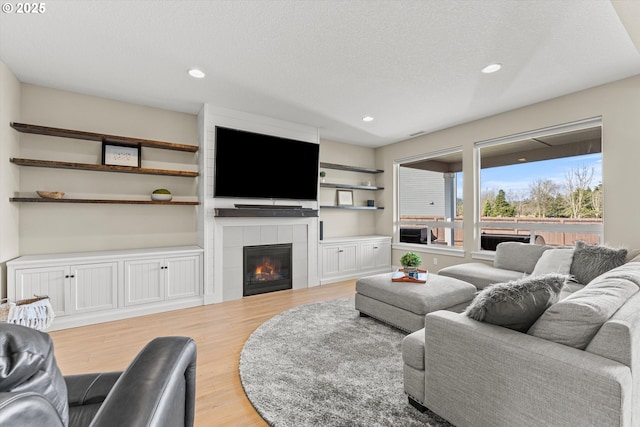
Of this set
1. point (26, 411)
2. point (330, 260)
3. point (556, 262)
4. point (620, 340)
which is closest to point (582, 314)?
point (620, 340)

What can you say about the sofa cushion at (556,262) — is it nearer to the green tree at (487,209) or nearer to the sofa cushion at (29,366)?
the green tree at (487,209)

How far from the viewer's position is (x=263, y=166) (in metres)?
4.35

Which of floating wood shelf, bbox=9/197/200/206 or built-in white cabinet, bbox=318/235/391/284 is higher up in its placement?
floating wood shelf, bbox=9/197/200/206

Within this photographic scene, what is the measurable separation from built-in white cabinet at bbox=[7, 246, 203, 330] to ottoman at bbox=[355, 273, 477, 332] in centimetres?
221

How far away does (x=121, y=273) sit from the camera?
338 centimetres

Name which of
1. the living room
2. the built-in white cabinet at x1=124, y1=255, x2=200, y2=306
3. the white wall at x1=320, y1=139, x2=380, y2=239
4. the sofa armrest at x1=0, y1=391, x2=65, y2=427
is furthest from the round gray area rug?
the white wall at x1=320, y1=139, x2=380, y2=239

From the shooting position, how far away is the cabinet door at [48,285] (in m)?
2.93

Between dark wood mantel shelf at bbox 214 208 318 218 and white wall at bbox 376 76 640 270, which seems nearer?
white wall at bbox 376 76 640 270

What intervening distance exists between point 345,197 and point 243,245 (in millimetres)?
2469

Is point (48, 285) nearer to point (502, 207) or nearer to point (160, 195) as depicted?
point (160, 195)

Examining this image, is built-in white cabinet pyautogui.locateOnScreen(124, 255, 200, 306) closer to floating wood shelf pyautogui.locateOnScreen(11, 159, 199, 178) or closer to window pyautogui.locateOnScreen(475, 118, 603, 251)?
floating wood shelf pyautogui.locateOnScreen(11, 159, 199, 178)

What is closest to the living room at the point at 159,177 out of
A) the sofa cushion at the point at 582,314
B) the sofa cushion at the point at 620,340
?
the sofa cushion at the point at 582,314

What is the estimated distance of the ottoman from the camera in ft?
9.14

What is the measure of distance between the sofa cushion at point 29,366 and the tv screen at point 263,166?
3.43 m
